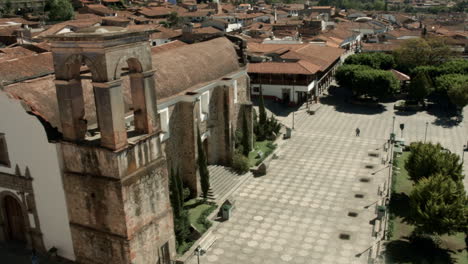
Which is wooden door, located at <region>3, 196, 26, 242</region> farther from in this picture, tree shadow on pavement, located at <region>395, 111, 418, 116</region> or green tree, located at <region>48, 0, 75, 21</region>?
green tree, located at <region>48, 0, 75, 21</region>

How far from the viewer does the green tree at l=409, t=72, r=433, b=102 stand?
5181 centimetres

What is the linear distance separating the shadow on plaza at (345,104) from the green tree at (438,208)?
93.4 ft

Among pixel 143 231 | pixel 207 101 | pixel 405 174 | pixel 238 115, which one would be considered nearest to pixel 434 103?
pixel 405 174

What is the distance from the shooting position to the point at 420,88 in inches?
2041

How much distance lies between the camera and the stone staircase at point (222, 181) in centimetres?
2962

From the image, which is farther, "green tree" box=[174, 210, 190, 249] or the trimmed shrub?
the trimmed shrub

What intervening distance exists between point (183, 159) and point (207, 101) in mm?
4844

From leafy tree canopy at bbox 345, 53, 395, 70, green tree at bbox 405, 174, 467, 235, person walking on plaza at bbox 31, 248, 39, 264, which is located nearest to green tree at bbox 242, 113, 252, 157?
green tree at bbox 405, 174, 467, 235

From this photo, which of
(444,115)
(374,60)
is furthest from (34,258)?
(374,60)

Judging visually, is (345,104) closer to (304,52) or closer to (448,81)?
(304,52)

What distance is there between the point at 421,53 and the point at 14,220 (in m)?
57.3

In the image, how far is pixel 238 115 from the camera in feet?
121

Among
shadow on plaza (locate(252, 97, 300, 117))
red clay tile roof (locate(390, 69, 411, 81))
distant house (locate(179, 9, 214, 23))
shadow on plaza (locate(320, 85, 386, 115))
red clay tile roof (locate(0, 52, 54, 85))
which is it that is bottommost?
shadow on plaza (locate(320, 85, 386, 115))

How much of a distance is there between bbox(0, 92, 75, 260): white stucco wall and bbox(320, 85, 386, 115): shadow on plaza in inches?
1538
